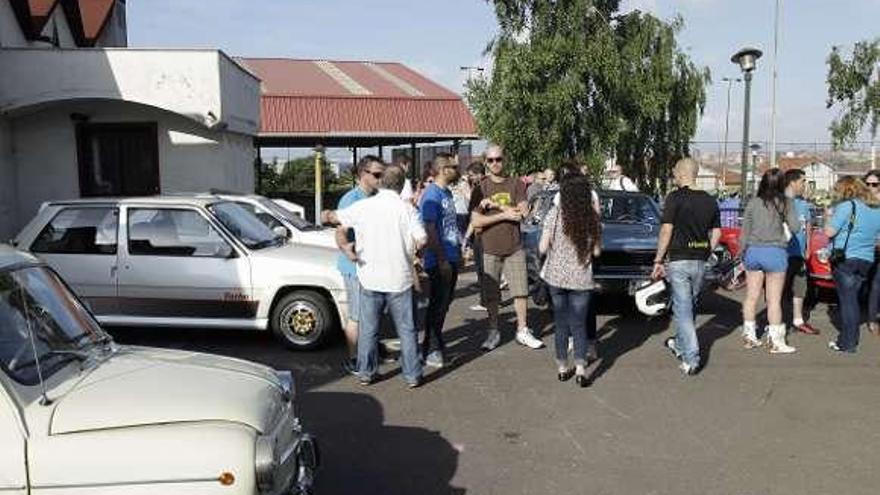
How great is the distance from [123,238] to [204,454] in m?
6.04

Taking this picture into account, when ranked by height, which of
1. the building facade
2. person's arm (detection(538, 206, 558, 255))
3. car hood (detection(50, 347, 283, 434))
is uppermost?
the building facade

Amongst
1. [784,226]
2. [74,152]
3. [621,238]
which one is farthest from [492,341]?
[74,152]

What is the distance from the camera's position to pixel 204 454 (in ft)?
9.66

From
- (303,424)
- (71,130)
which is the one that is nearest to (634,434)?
(303,424)

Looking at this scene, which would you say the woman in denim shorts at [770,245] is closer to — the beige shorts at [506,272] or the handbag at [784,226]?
the handbag at [784,226]

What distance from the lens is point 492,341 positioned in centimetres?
848

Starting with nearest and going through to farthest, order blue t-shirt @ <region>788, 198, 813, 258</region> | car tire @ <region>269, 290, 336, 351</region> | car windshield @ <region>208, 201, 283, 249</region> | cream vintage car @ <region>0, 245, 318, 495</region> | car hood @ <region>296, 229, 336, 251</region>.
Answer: cream vintage car @ <region>0, 245, 318, 495</region>
car tire @ <region>269, 290, 336, 351</region>
car windshield @ <region>208, 201, 283, 249</region>
blue t-shirt @ <region>788, 198, 813, 258</region>
car hood @ <region>296, 229, 336, 251</region>

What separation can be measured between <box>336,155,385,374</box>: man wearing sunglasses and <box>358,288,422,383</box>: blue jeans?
28cm

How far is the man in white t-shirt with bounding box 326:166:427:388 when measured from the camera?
6.70m

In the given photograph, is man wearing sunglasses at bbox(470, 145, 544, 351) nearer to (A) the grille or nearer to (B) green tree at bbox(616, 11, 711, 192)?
(A) the grille

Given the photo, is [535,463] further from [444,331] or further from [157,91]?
[157,91]

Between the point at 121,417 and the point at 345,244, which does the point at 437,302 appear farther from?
the point at 121,417

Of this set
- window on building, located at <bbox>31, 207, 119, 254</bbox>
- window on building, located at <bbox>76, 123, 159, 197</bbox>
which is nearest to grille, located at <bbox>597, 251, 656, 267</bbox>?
window on building, located at <bbox>31, 207, 119, 254</bbox>

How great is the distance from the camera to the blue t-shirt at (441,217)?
25.2 ft
